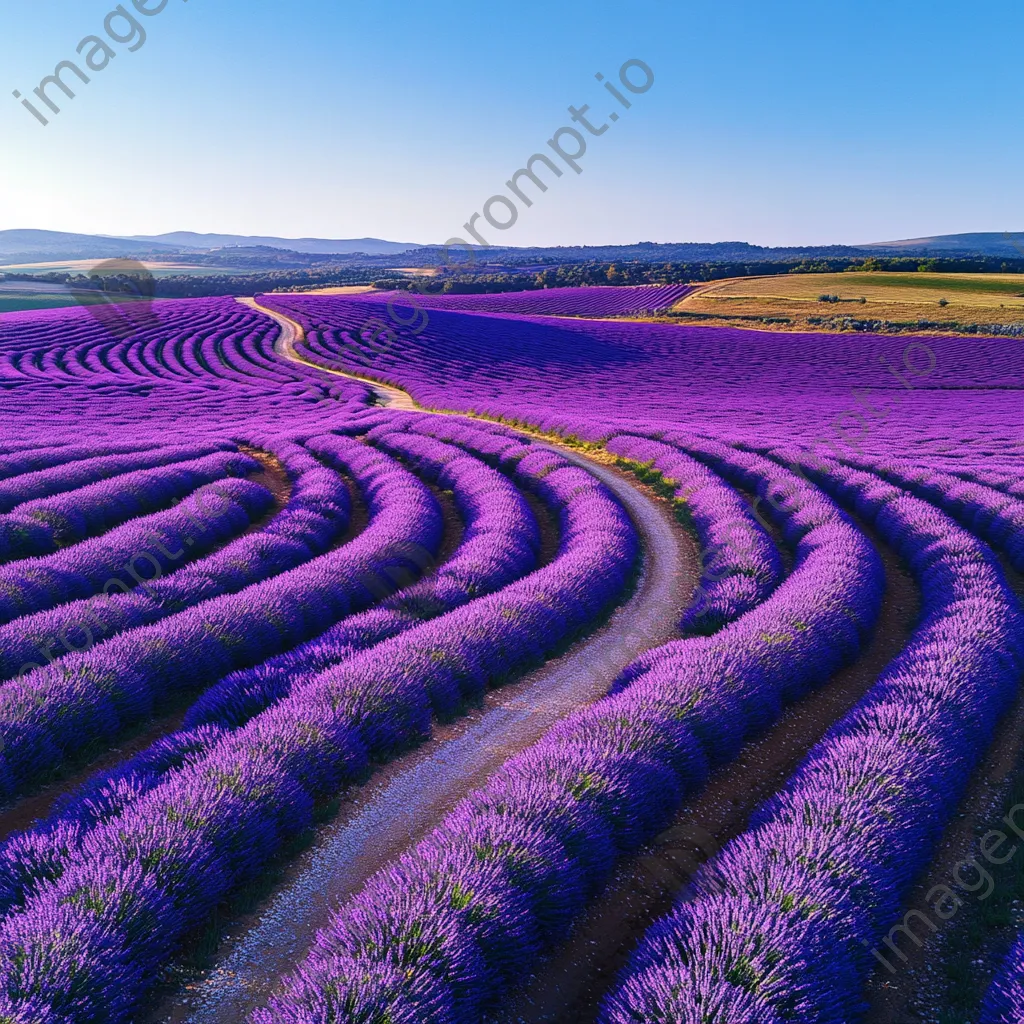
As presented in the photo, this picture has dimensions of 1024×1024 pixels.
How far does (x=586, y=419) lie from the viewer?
68.0 ft

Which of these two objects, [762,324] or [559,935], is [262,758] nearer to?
[559,935]

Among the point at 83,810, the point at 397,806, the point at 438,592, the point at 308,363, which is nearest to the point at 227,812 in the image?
the point at 83,810

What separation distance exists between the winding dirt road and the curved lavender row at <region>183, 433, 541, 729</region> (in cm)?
128

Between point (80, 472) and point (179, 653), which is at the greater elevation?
point (80, 472)

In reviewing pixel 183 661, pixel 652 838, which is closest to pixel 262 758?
pixel 183 661

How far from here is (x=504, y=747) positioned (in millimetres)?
5320

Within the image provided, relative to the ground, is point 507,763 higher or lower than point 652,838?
higher

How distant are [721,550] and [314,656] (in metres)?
5.81

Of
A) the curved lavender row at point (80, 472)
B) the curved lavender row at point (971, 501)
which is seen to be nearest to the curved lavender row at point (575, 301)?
the curved lavender row at point (80, 472)

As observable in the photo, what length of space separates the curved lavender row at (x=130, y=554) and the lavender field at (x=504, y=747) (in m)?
0.05

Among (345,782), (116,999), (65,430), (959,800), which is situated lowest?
(959,800)

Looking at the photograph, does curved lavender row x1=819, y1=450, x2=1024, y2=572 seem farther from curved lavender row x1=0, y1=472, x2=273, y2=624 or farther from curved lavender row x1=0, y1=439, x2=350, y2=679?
curved lavender row x1=0, y1=472, x2=273, y2=624

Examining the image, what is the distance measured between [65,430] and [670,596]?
1575 centimetres

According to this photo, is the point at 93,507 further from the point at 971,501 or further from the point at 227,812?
the point at 971,501
